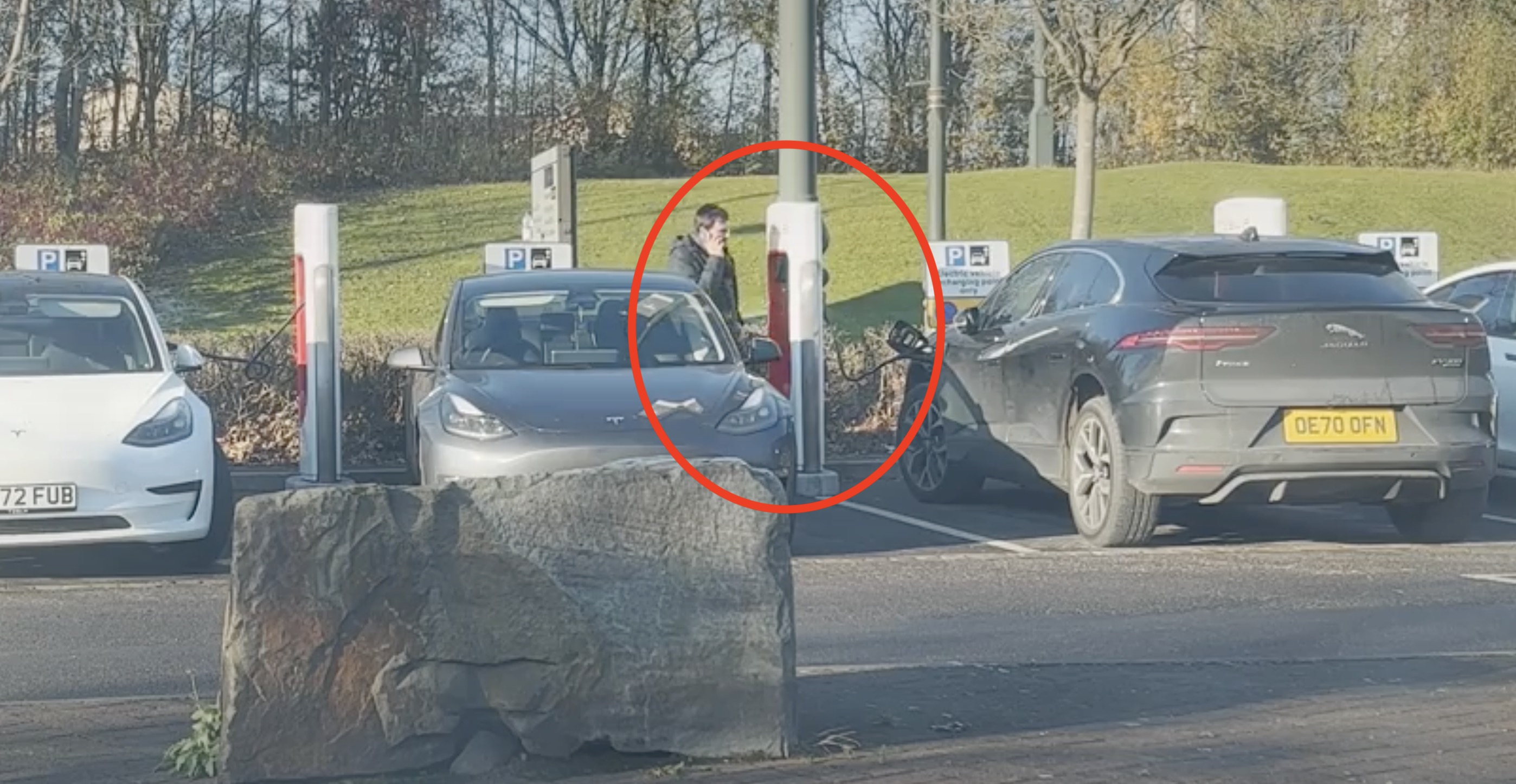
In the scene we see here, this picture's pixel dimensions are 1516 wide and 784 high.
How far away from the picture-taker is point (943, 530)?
36.8 ft

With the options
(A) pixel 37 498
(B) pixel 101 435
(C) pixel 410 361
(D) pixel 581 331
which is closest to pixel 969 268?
(D) pixel 581 331

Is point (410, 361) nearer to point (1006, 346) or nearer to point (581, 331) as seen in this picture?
point (581, 331)

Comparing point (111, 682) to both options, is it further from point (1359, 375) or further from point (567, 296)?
point (1359, 375)

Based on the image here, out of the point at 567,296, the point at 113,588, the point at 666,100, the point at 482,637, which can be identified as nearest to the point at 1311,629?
the point at 482,637

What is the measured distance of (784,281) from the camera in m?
12.4

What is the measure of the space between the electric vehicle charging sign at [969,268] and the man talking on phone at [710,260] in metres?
2.02

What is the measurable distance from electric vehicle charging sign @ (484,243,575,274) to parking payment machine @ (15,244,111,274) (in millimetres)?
2679

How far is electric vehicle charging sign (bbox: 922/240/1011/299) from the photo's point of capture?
14703 mm

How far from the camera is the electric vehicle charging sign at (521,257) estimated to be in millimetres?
13875

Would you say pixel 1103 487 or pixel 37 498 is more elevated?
pixel 37 498

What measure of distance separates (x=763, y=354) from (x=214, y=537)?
2998mm

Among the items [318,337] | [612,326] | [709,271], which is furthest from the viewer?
[709,271]

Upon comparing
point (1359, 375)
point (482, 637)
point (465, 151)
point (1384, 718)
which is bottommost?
point (1384, 718)

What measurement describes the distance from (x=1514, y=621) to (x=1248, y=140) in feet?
108
